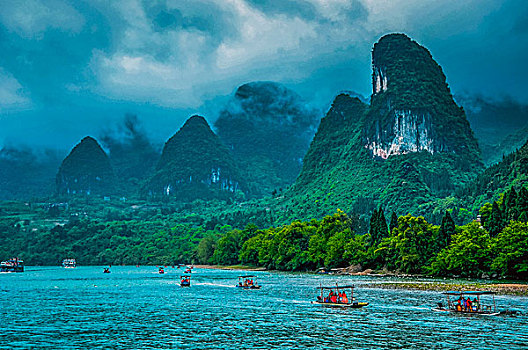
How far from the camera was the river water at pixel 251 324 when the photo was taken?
46.4 m

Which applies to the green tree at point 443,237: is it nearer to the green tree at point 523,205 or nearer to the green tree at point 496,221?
the green tree at point 496,221

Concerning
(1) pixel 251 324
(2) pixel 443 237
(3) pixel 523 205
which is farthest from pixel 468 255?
(1) pixel 251 324

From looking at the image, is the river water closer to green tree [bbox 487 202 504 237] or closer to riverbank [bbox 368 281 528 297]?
riverbank [bbox 368 281 528 297]

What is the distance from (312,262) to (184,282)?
222ft

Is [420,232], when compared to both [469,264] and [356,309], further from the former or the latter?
[356,309]

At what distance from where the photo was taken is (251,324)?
57094 millimetres

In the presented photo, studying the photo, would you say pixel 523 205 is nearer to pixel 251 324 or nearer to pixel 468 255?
pixel 468 255

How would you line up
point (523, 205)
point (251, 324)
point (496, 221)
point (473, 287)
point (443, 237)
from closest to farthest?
point (251, 324) → point (473, 287) → point (523, 205) → point (496, 221) → point (443, 237)

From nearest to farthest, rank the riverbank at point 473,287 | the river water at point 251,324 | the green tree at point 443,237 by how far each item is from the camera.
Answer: the river water at point 251,324 < the riverbank at point 473,287 < the green tree at point 443,237

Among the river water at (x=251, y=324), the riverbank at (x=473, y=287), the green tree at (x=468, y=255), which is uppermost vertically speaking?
the green tree at (x=468, y=255)

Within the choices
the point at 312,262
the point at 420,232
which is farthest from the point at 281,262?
the point at 420,232

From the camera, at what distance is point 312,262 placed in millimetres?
175375

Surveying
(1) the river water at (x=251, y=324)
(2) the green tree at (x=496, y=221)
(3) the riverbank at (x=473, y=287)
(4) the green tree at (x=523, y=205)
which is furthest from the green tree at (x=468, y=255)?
(1) the river water at (x=251, y=324)

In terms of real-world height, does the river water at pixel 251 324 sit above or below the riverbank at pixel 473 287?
below
